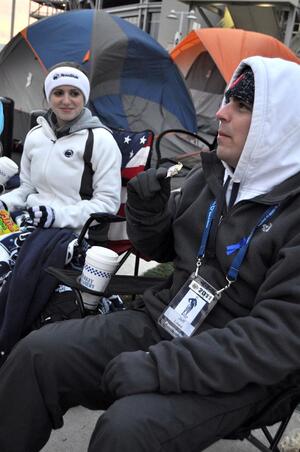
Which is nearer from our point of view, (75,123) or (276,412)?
(276,412)

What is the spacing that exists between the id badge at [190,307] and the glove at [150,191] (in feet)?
0.92

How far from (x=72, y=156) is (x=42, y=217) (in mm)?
405

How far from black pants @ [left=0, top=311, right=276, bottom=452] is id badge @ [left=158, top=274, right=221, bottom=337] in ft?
0.28

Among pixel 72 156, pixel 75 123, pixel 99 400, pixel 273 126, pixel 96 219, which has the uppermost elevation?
pixel 273 126

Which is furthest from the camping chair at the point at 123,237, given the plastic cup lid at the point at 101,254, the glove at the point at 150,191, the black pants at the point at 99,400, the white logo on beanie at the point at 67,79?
the white logo on beanie at the point at 67,79

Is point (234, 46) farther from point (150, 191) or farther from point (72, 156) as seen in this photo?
point (150, 191)

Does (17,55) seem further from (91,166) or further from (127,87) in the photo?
(91,166)

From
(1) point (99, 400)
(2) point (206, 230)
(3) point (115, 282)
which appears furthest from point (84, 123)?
(1) point (99, 400)

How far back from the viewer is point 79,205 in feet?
7.79

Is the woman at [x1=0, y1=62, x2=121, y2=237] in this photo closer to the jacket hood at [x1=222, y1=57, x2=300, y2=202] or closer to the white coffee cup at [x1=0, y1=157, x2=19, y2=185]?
the white coffee cup at [x1=0, y1=157, x2=19, y2=185]

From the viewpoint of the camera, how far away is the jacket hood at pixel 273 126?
138 centimetres

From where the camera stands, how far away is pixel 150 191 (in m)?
1.56

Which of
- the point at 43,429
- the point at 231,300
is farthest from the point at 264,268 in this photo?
the point at 43,429

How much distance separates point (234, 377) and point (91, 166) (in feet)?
4.95
